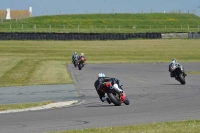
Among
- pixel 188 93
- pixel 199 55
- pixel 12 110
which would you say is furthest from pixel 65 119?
pixel 199 55

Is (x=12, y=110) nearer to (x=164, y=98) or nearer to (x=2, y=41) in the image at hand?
(x=164, y=98)

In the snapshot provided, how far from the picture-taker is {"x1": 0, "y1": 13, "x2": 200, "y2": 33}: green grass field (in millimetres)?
109625

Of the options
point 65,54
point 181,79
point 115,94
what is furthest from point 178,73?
point 65,54

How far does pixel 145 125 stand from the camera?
Result: 50.9ft

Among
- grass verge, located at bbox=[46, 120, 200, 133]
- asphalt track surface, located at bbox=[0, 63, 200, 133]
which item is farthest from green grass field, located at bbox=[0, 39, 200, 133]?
grass verge, located at bbox=[46, 120, 200, 133]

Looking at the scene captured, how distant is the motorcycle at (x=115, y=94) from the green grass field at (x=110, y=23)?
83.4 metres

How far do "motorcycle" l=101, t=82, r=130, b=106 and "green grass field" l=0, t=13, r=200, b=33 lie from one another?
8337cm

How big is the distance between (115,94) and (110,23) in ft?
329

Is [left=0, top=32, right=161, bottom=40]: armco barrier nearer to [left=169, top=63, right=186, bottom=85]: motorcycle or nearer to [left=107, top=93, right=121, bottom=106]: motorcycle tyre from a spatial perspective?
[left=169, top=63, right=186, bottom=85]: motorcycle

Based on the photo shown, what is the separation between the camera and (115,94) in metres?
21.8

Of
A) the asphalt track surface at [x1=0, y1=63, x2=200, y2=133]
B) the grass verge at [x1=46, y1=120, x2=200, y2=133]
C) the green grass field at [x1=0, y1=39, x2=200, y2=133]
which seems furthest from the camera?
the green grass field at [x1=0, y1=39, x2=200, y2=133]

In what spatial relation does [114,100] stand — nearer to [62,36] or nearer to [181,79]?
[181,79]

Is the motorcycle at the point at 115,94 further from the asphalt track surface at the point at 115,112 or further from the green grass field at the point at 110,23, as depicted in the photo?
the green grass field at the point at 110,23

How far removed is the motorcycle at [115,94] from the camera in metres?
21.4
